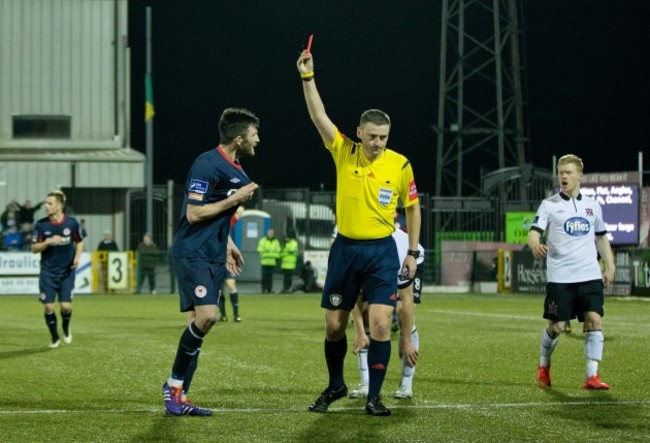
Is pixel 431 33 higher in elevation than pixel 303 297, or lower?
higher

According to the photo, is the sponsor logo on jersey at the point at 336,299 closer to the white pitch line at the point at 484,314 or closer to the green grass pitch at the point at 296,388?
the green grass pitch at the point at 296,388

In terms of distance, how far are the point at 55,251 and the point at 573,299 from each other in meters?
7.90

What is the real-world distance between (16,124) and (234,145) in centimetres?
3730

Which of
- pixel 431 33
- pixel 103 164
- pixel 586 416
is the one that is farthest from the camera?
pixel 431 33

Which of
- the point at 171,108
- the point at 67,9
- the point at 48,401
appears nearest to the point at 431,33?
the point at 171,108

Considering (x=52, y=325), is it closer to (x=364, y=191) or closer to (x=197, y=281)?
(x=197, y=281)

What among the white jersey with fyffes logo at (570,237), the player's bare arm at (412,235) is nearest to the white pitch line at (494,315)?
the white jersey with fyffes logo at (570,237)

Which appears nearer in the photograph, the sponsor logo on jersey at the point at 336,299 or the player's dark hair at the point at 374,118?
the player's dark hair at the point at 374,118

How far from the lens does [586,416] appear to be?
955 cm

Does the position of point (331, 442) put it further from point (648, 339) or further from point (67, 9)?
point (67, 9)

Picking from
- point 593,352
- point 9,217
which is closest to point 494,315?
point 593,352

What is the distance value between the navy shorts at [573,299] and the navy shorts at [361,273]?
106 inches

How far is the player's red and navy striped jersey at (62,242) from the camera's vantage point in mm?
16906

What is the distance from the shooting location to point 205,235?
9.59 meters
